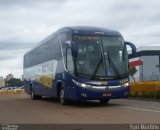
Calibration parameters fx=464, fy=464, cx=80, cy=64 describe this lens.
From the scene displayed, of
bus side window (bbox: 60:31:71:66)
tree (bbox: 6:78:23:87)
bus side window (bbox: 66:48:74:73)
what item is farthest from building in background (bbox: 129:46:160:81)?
bus side window (bbox: 66:48:74:73)

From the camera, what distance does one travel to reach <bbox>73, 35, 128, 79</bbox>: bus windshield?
802 inches

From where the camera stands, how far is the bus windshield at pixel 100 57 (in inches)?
802

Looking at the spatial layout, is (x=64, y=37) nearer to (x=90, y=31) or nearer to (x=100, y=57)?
(x=90, y=31)

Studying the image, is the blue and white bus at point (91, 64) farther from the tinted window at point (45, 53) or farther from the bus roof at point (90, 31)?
the tinted window at point (45, 53)

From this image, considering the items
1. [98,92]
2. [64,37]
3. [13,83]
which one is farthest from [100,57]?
[13,83]

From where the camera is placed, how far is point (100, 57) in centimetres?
2064

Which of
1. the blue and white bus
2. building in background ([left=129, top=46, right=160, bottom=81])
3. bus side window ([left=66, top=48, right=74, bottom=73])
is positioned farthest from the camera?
building in background ([left=129, top=46, right=160, bottom=81])

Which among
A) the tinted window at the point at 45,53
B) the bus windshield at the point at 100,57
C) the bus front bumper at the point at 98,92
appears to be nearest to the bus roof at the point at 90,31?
the bus windshield at the point at 100,57

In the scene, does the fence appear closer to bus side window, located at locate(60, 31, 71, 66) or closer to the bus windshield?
the bus windshield

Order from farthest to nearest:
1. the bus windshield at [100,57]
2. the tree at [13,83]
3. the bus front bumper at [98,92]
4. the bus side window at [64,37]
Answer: the tree at [13,83]
the bus side window at [64,37]
the bus windshield at [100,57]
the bus front bumper at [98,92]

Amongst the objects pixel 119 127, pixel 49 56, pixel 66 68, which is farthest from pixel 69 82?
pixel 119 127

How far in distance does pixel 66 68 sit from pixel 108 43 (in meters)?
2.24

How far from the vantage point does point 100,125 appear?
13000 millimetres

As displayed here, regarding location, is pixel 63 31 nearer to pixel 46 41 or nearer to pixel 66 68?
pixel 66 68
